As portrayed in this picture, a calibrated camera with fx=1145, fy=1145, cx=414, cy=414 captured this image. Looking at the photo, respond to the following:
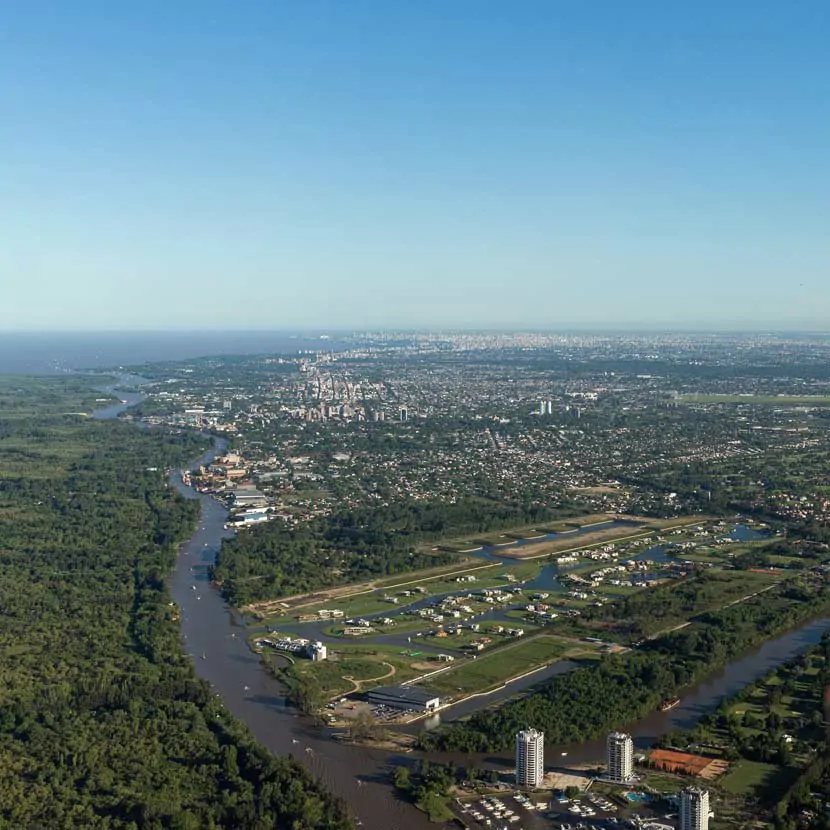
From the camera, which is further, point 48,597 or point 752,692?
point 48,597

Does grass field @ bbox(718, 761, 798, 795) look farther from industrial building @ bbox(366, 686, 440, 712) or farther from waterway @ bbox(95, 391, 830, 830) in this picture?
industrial building @ bbox(366, 686, 440, 712)

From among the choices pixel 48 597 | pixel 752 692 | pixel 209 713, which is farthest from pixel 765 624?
pixel 48 597

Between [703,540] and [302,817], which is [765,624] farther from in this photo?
[302,817]

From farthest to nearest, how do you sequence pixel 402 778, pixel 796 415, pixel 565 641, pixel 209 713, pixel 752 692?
pixel 796 415
pixel 565 641
pixel 752 692
pixel 209 713
pixel 402 778

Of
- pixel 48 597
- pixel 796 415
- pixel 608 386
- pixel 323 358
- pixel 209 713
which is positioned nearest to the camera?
pixel 209 713

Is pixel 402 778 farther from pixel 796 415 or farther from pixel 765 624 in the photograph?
pixel 796 415

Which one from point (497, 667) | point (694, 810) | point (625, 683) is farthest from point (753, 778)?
point (497, 667)

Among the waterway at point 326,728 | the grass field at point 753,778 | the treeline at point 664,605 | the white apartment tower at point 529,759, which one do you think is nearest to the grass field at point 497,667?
the waterway at point 326,728

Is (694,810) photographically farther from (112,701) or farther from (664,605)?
(664,605)

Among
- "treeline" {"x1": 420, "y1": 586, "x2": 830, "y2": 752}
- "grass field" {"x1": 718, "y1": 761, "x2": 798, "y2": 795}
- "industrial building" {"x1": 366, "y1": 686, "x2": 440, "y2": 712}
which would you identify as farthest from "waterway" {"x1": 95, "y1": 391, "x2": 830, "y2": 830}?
"grass field" {"x1": 718, "y1": 761, "x2": 798, "y2": 795}
